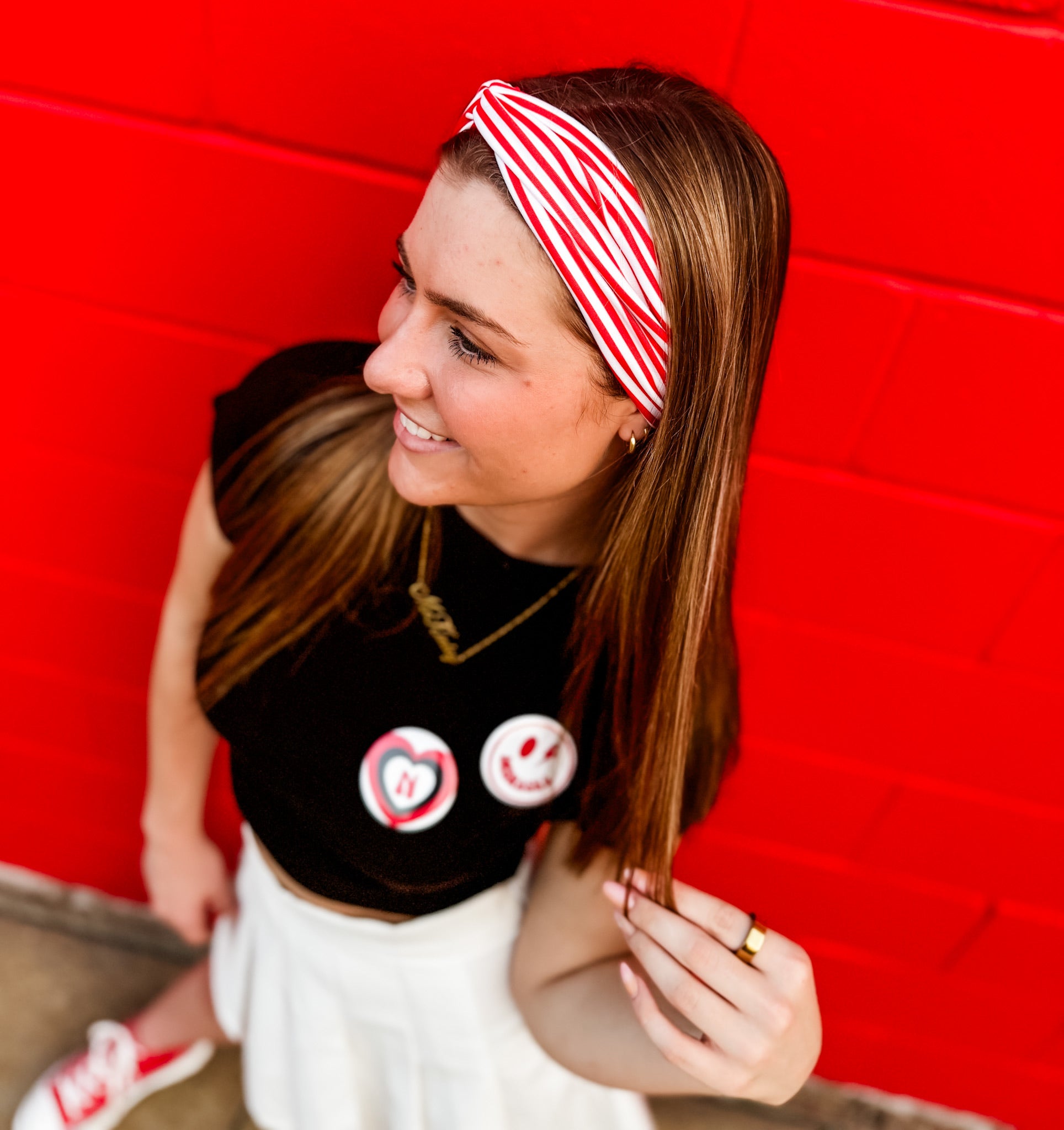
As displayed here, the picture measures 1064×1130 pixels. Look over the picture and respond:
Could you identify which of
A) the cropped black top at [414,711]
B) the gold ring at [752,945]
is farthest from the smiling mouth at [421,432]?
the gold ring at [752,945]

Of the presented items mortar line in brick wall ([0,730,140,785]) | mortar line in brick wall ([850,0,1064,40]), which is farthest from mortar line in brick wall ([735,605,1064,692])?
mortar line in brick wall ([0,730,140,785])

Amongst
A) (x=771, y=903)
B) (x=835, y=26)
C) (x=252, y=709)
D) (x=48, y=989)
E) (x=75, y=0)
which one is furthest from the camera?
(x=48, y=989)

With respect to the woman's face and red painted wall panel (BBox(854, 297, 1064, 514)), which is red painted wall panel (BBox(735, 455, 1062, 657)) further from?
the woman's face

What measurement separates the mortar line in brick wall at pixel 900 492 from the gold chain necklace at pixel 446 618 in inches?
11.5

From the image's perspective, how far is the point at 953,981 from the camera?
1.57m

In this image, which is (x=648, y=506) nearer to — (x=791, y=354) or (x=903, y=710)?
(x=791, y=354)

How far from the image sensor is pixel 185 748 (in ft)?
4.22

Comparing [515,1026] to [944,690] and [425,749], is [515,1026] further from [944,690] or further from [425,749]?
[944,690]

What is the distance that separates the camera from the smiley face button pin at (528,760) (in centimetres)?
100

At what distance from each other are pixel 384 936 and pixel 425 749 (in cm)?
30

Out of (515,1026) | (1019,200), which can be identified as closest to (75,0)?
(1019,200)

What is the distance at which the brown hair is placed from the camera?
72 centimetres

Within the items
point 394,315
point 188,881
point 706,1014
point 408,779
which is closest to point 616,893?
point 706,1014

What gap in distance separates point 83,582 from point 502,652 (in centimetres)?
79
